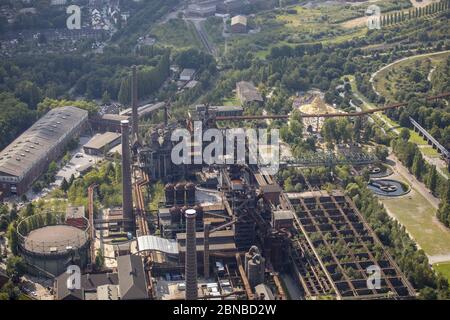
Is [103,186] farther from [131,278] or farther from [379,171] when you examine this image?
[379,171]

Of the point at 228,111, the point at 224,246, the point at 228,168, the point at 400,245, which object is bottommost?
the point at 400,245

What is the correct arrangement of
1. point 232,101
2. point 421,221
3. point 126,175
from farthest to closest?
1. point 232,101
2. point 421,221
3. point 126,175

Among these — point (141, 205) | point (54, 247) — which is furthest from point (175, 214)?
point (54, 247)

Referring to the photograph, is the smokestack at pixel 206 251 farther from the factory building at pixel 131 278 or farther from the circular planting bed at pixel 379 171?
the circular planting bed at pixel 379 171

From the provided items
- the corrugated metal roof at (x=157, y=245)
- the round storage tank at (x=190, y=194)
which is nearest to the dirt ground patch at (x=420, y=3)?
the round storage tank at (x=190, y=194)

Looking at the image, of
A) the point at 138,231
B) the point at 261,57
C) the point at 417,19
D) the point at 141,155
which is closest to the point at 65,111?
the point at 141,155

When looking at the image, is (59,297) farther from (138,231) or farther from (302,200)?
(302,200)
